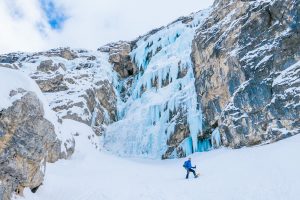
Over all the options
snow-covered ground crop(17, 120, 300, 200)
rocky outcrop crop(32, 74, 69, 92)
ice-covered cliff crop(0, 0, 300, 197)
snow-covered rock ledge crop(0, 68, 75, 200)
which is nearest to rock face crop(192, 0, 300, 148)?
ice-covered cliff crop(0, 0, 300, 197)

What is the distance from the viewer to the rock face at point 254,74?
2338cm

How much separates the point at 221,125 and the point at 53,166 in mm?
12285

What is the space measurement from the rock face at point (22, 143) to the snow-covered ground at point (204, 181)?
0.85m

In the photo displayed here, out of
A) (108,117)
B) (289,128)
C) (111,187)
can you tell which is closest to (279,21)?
(289,128)

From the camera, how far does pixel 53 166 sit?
21.3 m

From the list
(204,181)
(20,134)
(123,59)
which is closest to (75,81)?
(123,59)

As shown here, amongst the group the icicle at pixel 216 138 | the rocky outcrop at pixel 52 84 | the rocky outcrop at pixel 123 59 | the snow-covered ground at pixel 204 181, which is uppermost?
the rocky outcrop at pixel 123 59

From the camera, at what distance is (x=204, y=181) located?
17.1 metres

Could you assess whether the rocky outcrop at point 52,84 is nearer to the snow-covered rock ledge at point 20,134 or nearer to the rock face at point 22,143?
the snow-covered rock ledge at point 20,134

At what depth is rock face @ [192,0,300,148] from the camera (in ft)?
76.7

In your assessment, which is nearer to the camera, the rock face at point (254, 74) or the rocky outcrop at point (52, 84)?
the rock face at point (254, 74)

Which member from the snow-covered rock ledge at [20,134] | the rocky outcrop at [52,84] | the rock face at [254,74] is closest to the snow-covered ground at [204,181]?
the snow-covered rock ledge at [20,134]

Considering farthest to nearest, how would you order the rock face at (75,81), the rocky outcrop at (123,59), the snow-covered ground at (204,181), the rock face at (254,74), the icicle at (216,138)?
the rocky outcrop at (123,59), the rock face at (75,81), the icicle at (216,138), the rock face at (254,74), the snow-covered ground at (204,181)

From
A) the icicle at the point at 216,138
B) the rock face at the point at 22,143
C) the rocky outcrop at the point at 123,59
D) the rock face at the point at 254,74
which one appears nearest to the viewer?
the rock face at the point at 22,143
